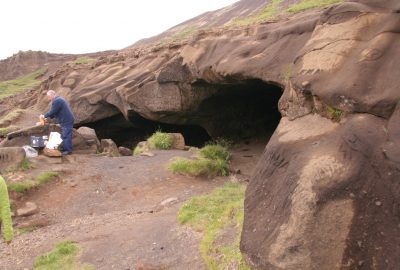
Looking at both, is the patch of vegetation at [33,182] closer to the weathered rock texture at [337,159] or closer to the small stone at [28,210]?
the small stone at [28,210]

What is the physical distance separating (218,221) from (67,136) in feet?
26.0

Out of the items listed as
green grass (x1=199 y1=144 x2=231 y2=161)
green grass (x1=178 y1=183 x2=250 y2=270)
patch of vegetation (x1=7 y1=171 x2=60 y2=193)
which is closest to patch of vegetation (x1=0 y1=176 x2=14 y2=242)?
green grass (x1=178 y1=183 x2=250 y2=270)

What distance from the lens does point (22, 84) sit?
45.7 meters

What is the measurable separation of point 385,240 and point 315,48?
3.10m

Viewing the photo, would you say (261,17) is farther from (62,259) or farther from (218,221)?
(62,259)

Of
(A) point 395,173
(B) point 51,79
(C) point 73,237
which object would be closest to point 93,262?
(C) point 73,237

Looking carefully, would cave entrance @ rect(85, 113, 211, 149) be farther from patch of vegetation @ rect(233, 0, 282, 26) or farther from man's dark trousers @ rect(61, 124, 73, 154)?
patch of vegetation @ rect(233, 0, 282, 26)

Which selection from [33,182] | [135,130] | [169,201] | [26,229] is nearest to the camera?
[26,229]

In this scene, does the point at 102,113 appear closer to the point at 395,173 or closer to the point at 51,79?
the point at 51,79

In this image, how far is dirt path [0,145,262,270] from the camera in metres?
6.97

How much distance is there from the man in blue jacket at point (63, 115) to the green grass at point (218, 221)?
5.83 m

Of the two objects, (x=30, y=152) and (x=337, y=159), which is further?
(x=30, y=152)

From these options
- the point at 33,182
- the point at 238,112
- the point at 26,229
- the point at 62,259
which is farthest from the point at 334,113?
the point at 238,112

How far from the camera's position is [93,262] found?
6984 millimetres
